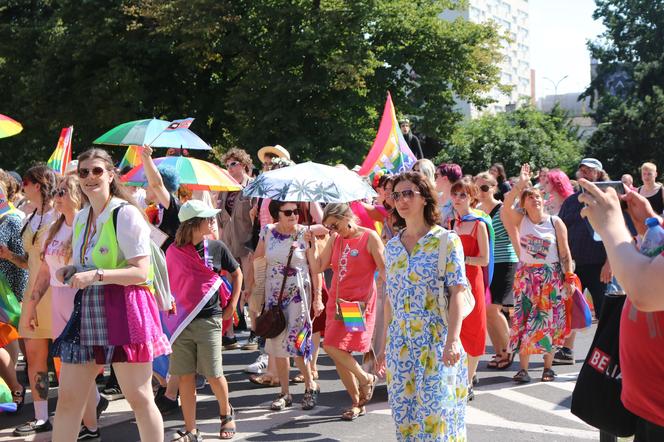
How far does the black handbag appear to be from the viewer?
294 inches

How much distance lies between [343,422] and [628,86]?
50656mm

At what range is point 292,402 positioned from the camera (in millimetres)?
7832

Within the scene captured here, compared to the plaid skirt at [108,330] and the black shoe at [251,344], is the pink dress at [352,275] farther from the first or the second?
the black shoe at [251,344]

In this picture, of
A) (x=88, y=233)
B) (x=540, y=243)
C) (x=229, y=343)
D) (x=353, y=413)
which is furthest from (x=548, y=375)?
(x=88, y=233)

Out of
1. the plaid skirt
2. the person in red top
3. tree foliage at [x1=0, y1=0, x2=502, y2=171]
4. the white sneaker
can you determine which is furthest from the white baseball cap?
tree foliage at [x1=0, y1=0, x2=502, y2=171]

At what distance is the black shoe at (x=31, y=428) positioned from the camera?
6762mm

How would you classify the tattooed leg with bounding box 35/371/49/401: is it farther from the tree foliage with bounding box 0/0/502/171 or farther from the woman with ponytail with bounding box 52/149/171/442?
the tree foliage with bounding box 0/0/502/171

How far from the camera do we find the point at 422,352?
16.2 feet

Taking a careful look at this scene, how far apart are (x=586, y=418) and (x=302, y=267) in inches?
151

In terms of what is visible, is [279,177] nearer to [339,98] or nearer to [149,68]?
[339,98]

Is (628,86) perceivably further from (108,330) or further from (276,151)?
(108,330)

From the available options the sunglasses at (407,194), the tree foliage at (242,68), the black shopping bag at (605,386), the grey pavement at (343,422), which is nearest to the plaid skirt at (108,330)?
the sunglasses at (407,194)

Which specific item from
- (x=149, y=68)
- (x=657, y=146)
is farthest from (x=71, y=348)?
(x=657, y=146)

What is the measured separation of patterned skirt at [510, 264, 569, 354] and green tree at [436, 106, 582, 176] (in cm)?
2997
